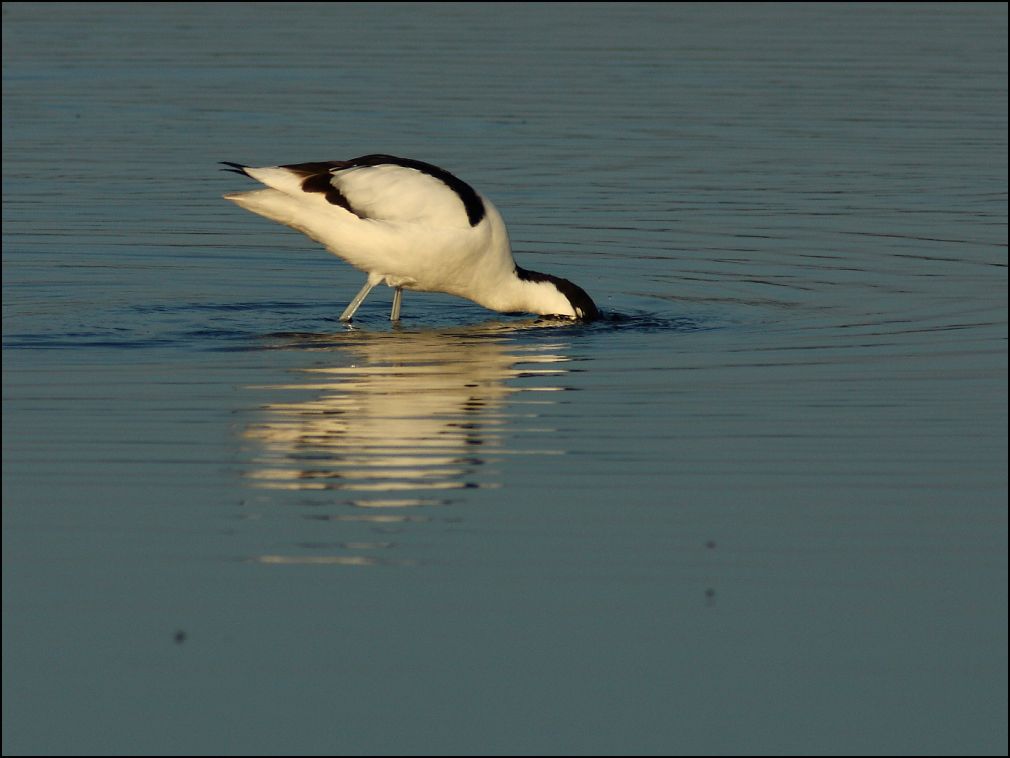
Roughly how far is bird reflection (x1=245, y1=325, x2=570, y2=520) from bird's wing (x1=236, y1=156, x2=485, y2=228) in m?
0.88

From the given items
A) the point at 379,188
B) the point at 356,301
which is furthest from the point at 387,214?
the point at 356,301

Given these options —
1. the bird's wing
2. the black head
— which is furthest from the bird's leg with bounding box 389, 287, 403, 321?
the black head

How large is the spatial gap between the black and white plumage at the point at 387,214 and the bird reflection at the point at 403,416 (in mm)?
508

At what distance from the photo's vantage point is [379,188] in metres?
13.8

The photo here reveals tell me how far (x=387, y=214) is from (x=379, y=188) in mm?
189

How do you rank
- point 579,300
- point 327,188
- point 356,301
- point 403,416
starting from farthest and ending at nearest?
1. point 579,300
2. point 356,301
3. point 327,188
4. point 403,416

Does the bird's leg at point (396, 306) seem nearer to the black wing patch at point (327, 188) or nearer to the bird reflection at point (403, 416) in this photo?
the bird reflection at point (403, 416)

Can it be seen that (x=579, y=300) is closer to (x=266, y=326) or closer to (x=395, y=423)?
(x=266, y=326)

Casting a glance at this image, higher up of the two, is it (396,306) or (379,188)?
(379,188)

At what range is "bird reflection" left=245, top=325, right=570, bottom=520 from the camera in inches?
364

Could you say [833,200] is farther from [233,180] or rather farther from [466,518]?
[466,518]

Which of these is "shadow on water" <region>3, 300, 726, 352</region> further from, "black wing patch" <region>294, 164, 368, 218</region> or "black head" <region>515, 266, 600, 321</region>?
"black wing patch" <region>294, 164, 368, 218</region>

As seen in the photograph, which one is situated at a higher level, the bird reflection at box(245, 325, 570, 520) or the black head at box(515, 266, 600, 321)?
the black head at box(515, 266, 600, 321)

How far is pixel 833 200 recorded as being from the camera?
1969 centimetres
